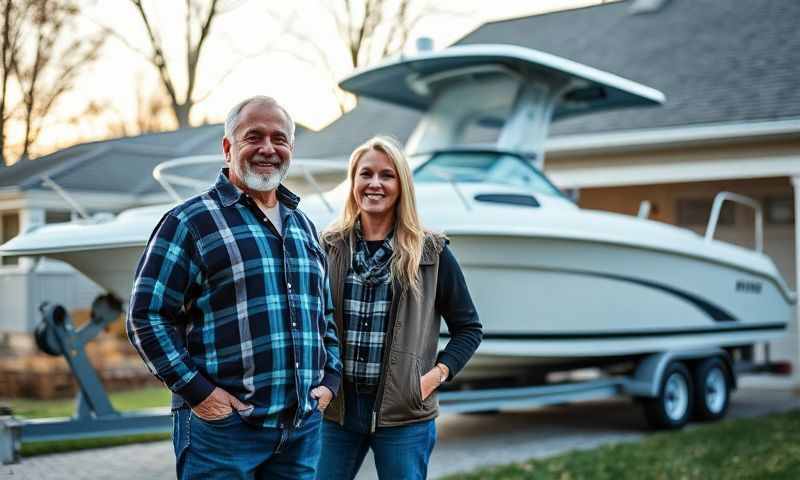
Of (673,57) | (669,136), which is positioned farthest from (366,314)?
(673,57)

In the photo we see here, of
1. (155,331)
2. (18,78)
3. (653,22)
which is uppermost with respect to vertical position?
(653,22)

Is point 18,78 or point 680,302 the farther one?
point 680,302

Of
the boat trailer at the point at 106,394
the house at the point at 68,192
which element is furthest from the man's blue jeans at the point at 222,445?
the house at the point at 68,192

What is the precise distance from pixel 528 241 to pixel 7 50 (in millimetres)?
3671

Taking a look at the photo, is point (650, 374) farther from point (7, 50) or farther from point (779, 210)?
point (779, 210)

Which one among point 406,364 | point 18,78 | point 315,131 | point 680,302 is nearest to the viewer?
point 406,364

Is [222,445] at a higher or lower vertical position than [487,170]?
lower

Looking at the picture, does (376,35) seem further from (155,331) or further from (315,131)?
(155,331)

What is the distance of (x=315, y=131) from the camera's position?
54.0ft

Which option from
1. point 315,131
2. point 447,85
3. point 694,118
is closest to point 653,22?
point 694,118

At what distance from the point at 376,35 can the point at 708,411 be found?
12.5 m

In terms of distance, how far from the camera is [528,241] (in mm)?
6703

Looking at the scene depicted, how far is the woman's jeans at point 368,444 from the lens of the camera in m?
3.06

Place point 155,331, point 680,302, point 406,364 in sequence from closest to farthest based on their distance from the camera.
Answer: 1. point 155,331
2. point 406,364
3. point 680,302
